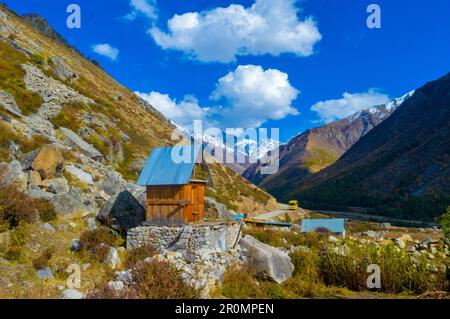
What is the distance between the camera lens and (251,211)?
56281 mm

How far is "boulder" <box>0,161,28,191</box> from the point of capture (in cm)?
1425

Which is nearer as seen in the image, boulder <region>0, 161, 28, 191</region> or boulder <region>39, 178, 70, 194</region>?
boulder <region>0, 161, 28, 191</region>

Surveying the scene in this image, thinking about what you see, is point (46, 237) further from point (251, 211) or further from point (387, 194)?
point (387, 194)

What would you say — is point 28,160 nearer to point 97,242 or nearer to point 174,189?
point 97,242

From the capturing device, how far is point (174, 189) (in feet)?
54.5

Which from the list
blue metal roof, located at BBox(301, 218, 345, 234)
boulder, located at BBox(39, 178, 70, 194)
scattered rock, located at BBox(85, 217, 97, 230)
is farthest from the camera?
blue metal roof, located at BBox(301, 218, 345, 234)

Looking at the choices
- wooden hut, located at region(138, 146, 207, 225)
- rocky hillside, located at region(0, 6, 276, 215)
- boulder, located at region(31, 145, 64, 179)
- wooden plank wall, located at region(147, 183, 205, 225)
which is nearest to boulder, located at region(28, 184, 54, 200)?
rocky hillside, located at region(0, 6, 276, 215)

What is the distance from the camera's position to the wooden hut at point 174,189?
643 inches

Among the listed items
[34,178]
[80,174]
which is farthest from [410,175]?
[34,178]

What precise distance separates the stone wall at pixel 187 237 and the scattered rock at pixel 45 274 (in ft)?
16.5

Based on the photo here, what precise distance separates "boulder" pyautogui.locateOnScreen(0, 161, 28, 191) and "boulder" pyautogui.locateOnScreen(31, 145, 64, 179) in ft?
6.12

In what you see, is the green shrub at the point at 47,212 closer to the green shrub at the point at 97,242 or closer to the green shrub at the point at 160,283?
the green shrub at the point at 97,242

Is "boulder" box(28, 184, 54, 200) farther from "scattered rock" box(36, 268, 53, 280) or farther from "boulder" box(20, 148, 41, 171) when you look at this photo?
"scattered rock" box(36, 268, 53, 280)

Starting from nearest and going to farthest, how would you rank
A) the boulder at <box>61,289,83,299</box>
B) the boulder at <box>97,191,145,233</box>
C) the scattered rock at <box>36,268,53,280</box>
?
the boulder at <box>61,289,83,299</box>
the scattered rock at <box>36,268,53,280</box>
the boulder at <box>97,191,145,233</box>
